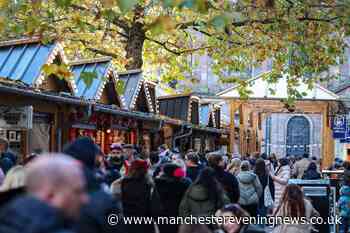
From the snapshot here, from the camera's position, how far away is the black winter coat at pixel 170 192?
10.6 m

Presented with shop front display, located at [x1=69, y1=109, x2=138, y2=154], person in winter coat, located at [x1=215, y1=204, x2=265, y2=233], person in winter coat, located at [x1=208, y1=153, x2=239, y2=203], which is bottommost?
person in winter coat, located at [x1=215, y1=204, x2=265, y2=233]

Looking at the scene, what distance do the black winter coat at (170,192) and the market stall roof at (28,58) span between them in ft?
17.7

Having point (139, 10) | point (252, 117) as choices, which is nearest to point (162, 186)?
point (139, 10)

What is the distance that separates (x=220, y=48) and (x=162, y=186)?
13901 millimetres

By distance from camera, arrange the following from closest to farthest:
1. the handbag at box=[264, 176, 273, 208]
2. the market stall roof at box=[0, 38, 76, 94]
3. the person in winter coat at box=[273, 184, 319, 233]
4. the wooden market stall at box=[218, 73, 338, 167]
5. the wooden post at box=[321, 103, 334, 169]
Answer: the person in winter coat at box=[273, 184, 319, 233], the market stall roof at box=[0, 38, 76, 94], the handbag at box=[264, 176, 273, 208], the wooden market stall at box=[218, 73, 338, 167], the wooden post at box=[321, 103, 334, 169]

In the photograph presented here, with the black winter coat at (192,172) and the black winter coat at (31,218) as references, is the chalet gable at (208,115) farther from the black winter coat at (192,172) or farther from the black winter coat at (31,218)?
the black winter coat at (31,218)

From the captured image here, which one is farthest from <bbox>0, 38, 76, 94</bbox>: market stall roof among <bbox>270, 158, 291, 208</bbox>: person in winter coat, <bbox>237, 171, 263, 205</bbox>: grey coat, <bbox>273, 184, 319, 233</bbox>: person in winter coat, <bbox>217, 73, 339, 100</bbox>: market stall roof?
<bbox>217, 73, 339, 100</bbox>: market stall roof

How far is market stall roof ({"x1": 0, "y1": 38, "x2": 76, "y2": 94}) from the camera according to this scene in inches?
612

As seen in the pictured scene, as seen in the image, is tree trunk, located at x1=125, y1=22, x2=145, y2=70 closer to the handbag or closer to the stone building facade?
the handbag

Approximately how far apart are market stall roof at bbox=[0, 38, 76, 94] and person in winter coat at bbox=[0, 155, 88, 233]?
39.3ft

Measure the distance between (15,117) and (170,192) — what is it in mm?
4628

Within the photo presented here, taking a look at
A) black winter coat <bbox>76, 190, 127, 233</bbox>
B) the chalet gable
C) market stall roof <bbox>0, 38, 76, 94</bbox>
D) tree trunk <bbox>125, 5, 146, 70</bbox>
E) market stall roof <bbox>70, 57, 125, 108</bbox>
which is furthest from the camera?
the chalet gable

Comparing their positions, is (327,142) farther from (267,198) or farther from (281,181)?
(281,181)

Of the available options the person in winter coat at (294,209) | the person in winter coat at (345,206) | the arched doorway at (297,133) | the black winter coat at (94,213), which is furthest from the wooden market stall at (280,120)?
the black winter coat at (94,213)
